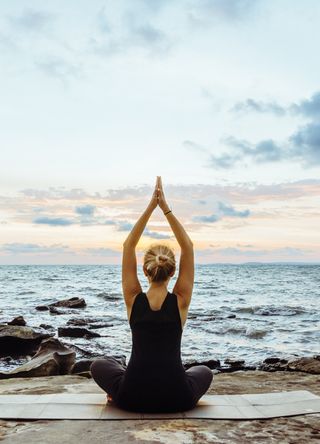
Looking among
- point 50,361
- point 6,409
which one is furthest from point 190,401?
point 50,361

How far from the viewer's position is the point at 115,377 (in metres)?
5.02

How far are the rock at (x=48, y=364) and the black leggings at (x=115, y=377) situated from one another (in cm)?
388

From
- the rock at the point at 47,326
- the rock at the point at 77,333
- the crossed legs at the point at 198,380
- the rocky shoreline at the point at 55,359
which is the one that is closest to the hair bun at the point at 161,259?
the crossed legs at the point at 198,380

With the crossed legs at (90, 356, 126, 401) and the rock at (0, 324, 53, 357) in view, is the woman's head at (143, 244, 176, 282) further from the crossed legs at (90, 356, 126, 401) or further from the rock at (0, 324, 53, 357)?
the rock at (0, 324, 53, 357)

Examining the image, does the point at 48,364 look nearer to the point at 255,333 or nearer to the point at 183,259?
the point at 183,259

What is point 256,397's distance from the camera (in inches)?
219

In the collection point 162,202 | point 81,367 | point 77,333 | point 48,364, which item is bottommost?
point 77,333

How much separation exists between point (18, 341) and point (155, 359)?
10179 mm

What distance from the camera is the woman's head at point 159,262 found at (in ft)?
15.3

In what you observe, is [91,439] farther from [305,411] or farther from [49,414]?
[305,411]

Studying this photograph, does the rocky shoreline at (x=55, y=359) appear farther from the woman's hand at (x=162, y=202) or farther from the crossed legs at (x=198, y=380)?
the woman's hand at (x=162, y=202)

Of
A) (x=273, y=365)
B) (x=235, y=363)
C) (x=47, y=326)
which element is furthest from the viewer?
(x=47, y=326)

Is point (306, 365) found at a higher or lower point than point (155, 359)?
lower

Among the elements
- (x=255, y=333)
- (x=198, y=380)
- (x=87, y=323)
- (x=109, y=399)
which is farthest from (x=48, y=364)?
(x=87, y=323)
